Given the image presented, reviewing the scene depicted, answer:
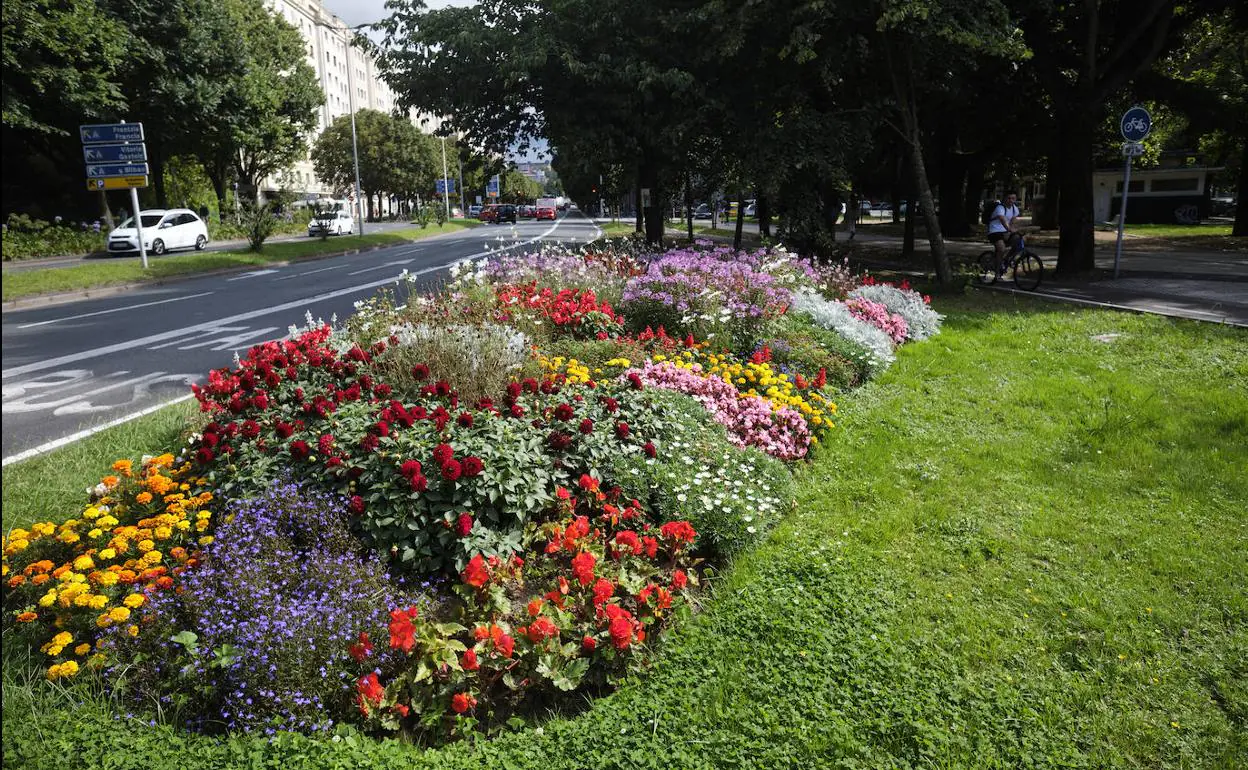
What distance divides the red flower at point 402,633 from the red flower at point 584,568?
0.78 meters

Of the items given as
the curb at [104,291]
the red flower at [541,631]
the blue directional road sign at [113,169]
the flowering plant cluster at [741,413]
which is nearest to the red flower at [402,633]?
the red flower at [541,631]

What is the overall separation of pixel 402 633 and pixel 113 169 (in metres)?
23.8

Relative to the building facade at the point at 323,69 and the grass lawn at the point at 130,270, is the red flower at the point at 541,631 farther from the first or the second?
→ the building facade at the point at 323,69

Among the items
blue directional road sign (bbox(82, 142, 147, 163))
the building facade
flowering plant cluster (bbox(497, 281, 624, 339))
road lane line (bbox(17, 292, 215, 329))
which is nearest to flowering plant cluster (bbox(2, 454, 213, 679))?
flowering plant cluster (bbox(497, 281, 624, 339))

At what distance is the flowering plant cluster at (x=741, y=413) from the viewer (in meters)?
5.47

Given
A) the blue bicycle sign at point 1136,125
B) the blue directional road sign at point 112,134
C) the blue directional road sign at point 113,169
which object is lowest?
the blue bicycle sign at point 1136,125

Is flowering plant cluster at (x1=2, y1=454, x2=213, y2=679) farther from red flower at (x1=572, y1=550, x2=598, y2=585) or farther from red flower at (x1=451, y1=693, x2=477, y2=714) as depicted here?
red flower at (x1=572, y1=550, x2=598, y2=585)

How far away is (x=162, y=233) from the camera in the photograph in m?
29.5

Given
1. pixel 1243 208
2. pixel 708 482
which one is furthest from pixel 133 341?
pixel 1243 208

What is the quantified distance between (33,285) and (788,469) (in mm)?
19752

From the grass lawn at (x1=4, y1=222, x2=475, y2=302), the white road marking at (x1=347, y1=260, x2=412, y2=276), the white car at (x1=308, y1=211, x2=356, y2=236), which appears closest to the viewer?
the grass lawn at (x1=4, y1=222, x2=475, y2=302)

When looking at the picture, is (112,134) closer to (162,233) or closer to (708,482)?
(162,233)

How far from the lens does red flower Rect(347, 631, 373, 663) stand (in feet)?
9.76

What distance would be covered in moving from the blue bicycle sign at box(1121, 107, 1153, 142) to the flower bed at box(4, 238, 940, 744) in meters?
12.0
